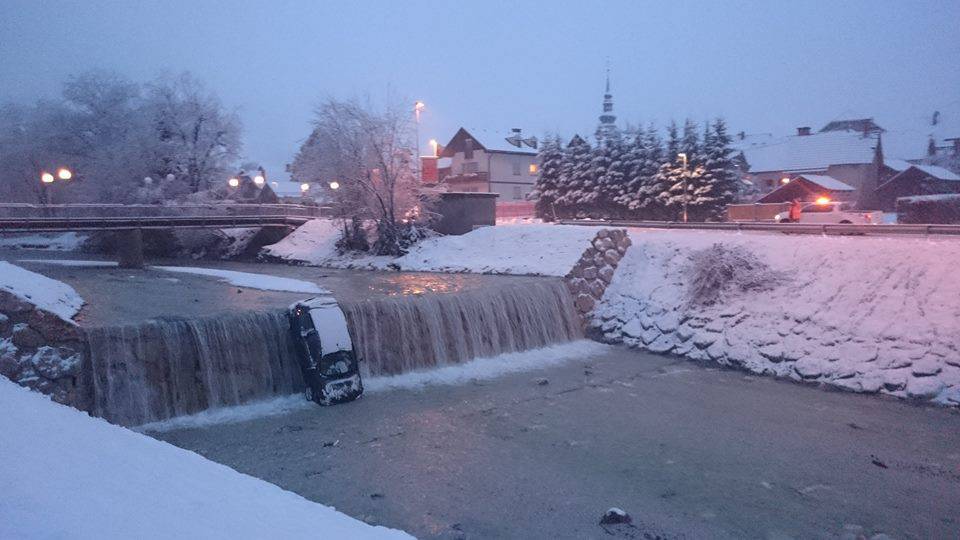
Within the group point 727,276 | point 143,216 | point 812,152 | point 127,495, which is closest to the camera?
point 127,495

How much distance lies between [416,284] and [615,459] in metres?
12.4

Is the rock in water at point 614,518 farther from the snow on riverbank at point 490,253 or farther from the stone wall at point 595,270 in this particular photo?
the snow on riverbank at point 490,253

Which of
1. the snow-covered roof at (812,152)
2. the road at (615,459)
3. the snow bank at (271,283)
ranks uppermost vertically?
the snow-covered roof at (812,152)

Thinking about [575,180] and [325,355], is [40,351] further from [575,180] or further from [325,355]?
[575,180]

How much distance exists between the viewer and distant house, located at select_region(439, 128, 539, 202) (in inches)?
2280

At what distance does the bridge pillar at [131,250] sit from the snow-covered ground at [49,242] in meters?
15.6

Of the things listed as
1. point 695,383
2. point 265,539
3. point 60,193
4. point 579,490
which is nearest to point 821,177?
point 695,383

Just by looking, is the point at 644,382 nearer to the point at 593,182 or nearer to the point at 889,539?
the point at 889,539

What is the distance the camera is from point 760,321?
16750 millimetres

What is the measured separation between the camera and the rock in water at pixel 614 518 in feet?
25.8

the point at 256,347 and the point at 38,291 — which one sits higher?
the point at 38,291

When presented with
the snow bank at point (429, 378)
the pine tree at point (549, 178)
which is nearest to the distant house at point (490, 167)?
the pine tree at point (549, 178)

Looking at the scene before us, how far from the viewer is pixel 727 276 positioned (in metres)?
18.5

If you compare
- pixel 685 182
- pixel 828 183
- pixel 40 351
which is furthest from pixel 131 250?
pixel 828 183
